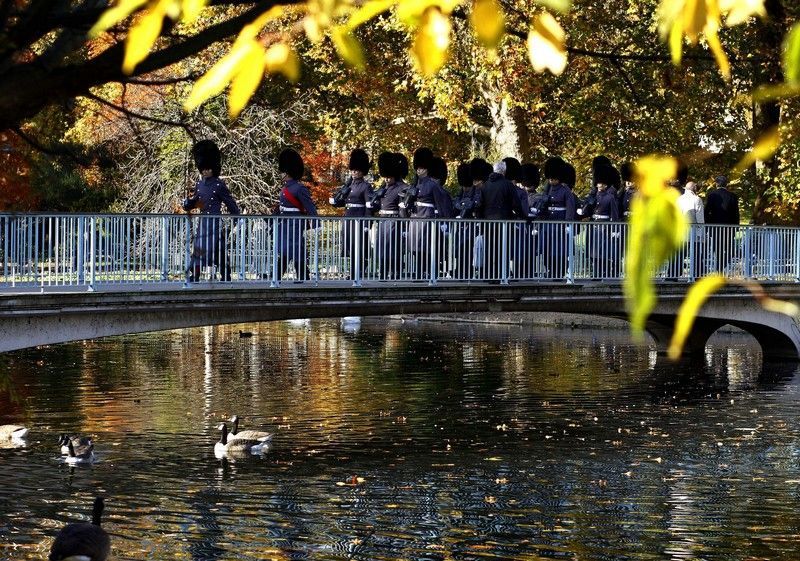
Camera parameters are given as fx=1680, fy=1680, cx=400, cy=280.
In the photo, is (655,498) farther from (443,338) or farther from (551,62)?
(443,338)

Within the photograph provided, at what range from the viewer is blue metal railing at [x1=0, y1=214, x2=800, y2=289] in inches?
854

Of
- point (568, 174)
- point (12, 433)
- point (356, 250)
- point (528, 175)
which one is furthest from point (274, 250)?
point (568, 174)

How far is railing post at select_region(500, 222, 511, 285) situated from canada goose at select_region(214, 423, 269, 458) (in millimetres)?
7273

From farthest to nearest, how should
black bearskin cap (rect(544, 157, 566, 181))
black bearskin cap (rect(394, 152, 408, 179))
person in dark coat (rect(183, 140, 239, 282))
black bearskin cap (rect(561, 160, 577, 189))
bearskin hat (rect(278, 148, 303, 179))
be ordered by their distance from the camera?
black bearskin cap (rect(561, 160, 577, 189)), black bearskin cap (rect(544, 157, 566, 181)), black bearskin cap (rect(394, 152, 408, 179)), bearskin hat (rect(278, 148, 303, 179)), person in dark coat (rect(183, 140, 239, 282))

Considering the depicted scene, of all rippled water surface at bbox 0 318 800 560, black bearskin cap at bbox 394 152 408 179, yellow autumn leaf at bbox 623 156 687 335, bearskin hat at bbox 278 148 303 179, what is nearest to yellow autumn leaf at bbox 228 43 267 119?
yellow autumn leaf at bbox 623 156 687 335

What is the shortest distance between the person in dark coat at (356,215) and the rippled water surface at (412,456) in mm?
2319

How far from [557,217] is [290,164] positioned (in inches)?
221

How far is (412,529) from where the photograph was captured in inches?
624

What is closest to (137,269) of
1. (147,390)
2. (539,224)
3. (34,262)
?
(34,262)

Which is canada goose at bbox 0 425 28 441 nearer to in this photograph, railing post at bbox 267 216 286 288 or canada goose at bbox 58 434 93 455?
canada goose at bbox 58 434 93 455

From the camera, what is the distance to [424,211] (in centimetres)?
2659

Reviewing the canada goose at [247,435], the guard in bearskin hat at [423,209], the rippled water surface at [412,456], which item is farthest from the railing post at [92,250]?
the guard in bearskin hat at [423,209]

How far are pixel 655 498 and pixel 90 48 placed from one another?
20.5 m

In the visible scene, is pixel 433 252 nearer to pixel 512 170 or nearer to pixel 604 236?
pixel 604 236
